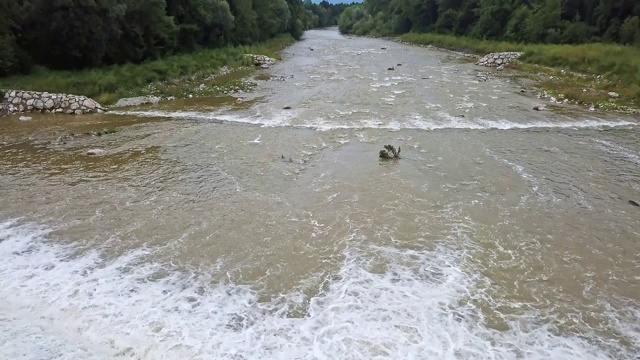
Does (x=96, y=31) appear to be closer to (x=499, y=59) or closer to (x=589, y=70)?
(x=589, y=70)

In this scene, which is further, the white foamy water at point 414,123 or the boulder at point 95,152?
the white foamy water at point 414,123

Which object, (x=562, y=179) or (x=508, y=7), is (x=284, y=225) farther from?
(x=508, y=7)

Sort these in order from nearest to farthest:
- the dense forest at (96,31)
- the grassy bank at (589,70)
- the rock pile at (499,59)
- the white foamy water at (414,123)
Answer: the white foamy water at (414,123) → the dense forest at (96,31) → the grassy bank at (589,70) → the rock pile at (499,59)

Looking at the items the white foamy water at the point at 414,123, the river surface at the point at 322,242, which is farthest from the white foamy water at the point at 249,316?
the white foamy water at the point at 414,123

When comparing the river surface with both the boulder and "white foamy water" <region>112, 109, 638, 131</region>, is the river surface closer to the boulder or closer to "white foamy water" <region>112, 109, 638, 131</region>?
"white foamy water" <region>112, 109, 638, 131</region>

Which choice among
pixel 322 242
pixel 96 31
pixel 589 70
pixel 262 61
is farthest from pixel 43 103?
pixel 589 70

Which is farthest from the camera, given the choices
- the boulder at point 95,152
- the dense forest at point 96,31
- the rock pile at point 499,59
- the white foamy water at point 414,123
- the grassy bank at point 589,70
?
the rock pile at point 499,59

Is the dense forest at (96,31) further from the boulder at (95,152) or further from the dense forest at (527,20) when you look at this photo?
the dense forest at (527,20)

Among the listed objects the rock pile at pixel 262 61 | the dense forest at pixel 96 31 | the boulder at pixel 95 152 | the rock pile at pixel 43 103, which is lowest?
the boulder at pixel 95 152
